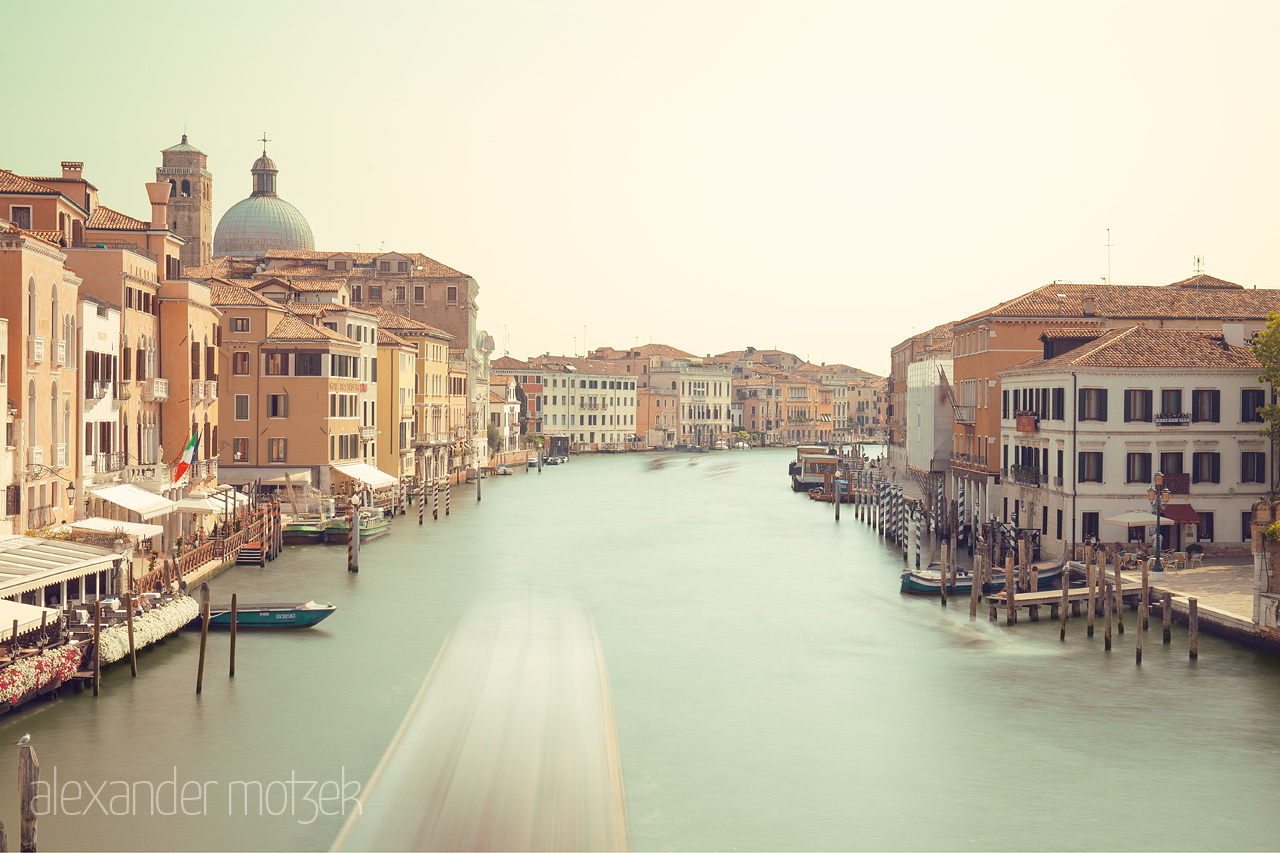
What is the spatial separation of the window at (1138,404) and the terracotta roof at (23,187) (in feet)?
80.9

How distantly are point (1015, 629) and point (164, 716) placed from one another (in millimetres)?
15847

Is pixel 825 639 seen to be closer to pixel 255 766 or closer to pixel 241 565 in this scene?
pixel 255 766

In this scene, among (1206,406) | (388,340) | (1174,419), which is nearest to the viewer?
(1174,419)

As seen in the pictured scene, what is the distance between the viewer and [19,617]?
17141 millimetres

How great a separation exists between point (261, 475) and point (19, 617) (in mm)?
25668

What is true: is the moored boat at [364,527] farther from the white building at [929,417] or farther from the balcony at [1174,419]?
the balcony at [1174,419]

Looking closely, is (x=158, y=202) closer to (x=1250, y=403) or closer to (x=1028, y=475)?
(x=1028, y=475)

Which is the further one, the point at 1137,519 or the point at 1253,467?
the point at 1253,467

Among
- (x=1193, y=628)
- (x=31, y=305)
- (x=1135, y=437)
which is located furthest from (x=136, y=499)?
(x=1135, y=437)

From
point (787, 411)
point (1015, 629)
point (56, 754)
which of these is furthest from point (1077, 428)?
point (787, 411)

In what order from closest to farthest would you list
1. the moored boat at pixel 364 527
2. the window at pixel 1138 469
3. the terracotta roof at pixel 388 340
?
1. the window at pixel 1138 469
2. the moored boat at pixel 364 527
3. the terracotta roof at pixel 388 340

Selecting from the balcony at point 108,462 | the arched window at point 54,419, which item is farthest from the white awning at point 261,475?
the arched window at point 54,419

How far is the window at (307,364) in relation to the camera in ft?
141

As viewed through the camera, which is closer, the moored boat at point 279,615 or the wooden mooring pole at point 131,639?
the wooden mooring pole at point 131,639
